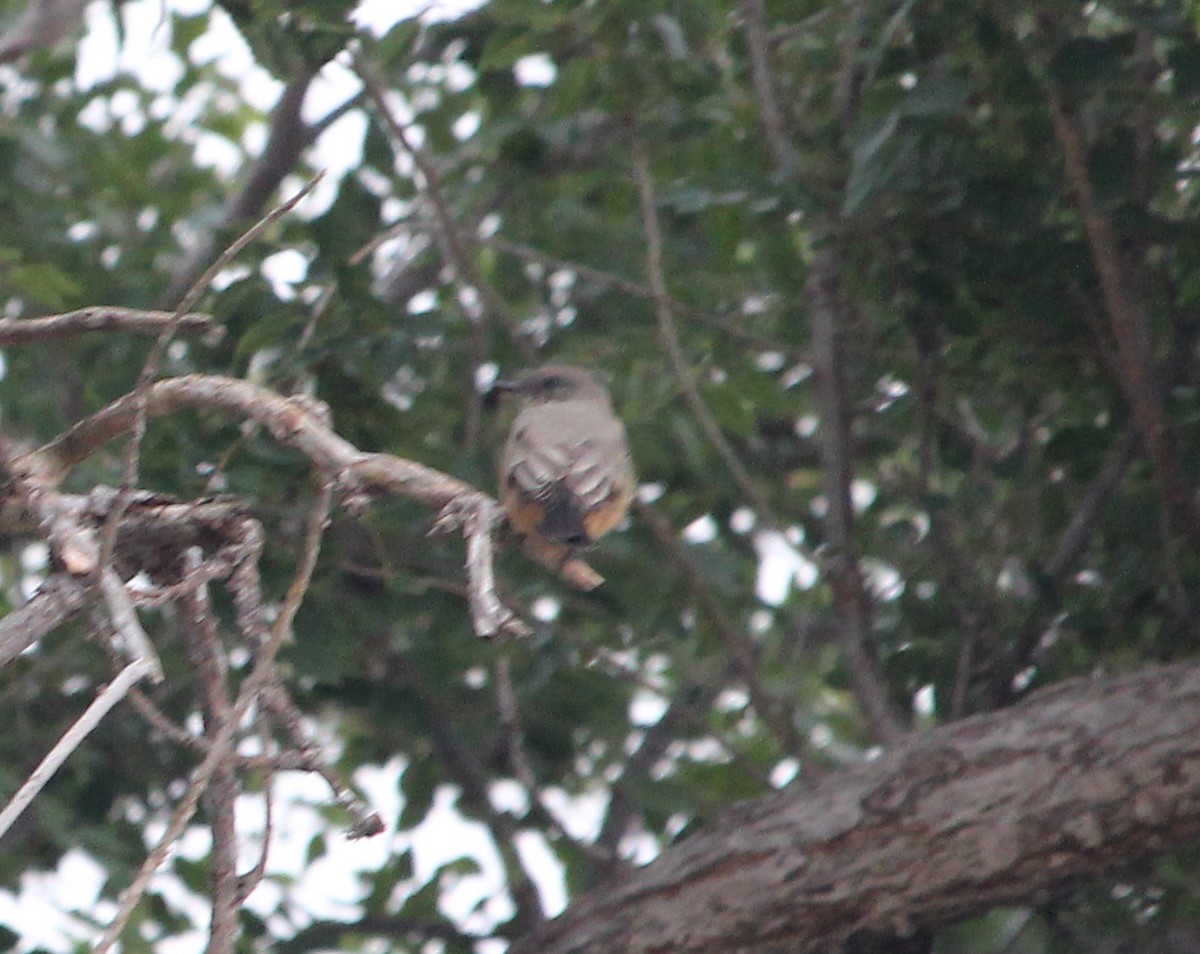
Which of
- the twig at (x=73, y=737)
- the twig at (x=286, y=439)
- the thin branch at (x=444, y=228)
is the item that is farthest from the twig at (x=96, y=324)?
the thin branch at (x=444, y=228)

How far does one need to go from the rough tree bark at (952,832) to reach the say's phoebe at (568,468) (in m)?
0.92

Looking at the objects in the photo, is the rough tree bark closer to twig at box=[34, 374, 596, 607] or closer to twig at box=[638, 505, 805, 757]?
twig at box=[638, 505, 805, 757]

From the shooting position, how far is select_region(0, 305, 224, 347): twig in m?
2.63

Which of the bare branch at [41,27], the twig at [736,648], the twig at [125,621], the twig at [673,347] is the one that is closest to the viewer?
the twig at [125,621]

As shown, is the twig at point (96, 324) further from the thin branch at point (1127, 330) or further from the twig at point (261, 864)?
the thin branch at point (1127, 330)

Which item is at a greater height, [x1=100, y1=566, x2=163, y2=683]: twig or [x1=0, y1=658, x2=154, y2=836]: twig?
[x1=100, y1=566, x2=163, y2=683]: twig

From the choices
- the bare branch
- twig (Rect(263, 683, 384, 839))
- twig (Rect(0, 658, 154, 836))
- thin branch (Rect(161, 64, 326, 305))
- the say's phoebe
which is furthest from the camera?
thin branch (Rect(161, 64, 326, 305))

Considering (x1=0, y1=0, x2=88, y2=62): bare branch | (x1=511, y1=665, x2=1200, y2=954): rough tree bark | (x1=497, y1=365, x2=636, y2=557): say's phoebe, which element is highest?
(x1=0, y1=0, x2=88, y2=62): bare branch

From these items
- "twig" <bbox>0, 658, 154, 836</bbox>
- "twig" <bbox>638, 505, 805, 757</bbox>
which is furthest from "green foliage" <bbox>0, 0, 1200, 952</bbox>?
"twig" <bbox>0, 658, 154, 836</bbox>

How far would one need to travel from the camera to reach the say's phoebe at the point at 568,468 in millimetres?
4672

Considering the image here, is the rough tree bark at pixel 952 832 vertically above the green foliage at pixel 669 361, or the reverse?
the green foliage at pixel 669 361

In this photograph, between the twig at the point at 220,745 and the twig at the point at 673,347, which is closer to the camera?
the twig at the point at 220,745

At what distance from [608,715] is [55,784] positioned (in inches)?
66.3

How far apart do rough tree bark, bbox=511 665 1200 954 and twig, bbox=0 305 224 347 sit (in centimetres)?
190
